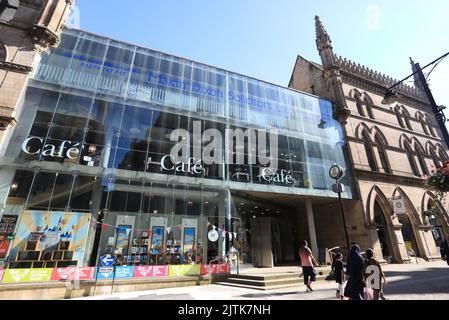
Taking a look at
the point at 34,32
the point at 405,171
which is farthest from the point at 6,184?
the point at 405,171

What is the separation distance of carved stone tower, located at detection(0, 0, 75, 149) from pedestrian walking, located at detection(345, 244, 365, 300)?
15.4 meters

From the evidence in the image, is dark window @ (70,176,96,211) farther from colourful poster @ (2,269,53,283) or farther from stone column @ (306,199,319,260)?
stone column @ (306,199,319,260)

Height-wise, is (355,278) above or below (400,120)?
below

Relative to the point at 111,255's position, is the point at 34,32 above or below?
above

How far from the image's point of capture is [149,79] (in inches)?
615

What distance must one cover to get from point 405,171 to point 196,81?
21439 millimetres

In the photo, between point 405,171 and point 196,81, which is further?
point 405,171

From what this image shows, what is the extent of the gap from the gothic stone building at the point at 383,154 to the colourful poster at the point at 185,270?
1319 cm

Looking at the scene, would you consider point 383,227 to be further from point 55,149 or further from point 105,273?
point 55,149

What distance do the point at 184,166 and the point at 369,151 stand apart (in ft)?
58.5

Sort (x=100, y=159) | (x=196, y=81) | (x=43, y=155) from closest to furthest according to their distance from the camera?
(x=43, y=155) → (x=100, y=159) → (x=196, y=81)

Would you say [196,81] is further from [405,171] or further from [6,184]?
[405,171]

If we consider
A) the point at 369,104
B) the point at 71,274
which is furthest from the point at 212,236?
the point at 369,104

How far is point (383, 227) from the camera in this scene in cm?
1927
